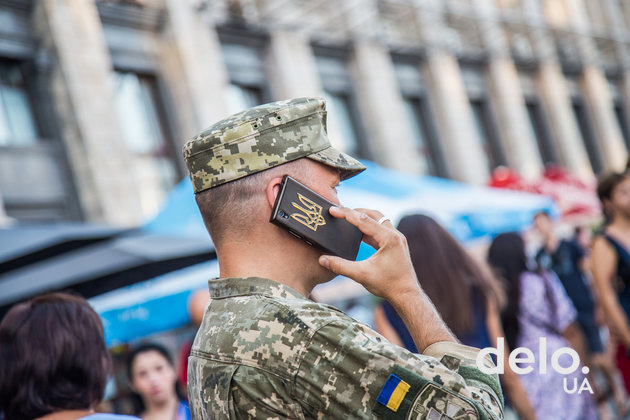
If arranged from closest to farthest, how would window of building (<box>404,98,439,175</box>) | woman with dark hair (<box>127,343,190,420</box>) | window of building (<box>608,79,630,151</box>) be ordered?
woman with dark hair (<box>127,343,190,420</box>) < window of building (<box>404,98,439,175</box>) < window of building (<box>608,79,630,151</box>)

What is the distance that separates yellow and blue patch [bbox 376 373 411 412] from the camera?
1550 mm

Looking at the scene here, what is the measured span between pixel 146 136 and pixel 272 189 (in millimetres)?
11602

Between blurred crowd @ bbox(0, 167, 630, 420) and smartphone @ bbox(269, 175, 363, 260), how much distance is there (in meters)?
0.79

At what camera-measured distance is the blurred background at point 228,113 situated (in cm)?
611

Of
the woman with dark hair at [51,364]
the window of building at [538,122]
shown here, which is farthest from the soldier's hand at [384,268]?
the window of building at [538,122]

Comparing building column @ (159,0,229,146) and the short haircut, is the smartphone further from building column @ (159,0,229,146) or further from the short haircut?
building column @ (159,0,229,146)

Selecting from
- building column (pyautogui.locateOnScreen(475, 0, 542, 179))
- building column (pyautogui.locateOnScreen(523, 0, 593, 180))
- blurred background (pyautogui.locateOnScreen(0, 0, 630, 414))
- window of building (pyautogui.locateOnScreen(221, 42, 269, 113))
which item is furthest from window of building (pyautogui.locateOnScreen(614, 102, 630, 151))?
window of building (pyautogui.locateOnScreen(221, 42, 269, 113))

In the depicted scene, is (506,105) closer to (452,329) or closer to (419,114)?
(419,114)

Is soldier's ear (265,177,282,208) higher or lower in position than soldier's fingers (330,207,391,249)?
higher

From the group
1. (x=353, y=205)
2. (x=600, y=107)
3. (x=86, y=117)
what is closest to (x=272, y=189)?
(x=353, y=205)

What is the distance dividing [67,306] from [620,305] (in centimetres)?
344

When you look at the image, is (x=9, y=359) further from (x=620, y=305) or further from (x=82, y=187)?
(x=82, y=187)

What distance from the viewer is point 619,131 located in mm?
26406

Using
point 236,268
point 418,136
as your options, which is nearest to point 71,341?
point 236,268
